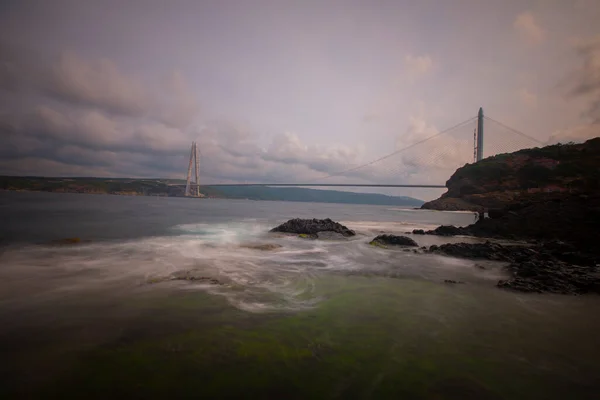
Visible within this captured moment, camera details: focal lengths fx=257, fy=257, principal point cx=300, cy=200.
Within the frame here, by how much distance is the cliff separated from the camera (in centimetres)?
4372

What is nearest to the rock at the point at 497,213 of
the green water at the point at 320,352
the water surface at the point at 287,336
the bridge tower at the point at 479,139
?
the water surface at the point at 287,336

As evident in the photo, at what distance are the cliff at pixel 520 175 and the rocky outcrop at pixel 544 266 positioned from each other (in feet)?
126

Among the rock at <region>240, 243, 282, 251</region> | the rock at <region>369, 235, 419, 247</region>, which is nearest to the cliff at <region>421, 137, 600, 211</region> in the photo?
the rock at <region>369, 235, 419, 247</region>

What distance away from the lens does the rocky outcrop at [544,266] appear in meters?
6.16

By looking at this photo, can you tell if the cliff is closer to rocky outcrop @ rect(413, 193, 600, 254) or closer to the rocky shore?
rocky outcrop @ rect(413, 193, 600, 254)

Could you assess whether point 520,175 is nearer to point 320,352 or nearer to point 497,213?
point 497,213

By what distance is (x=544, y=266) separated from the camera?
25.4 ft

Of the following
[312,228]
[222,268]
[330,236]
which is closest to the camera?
[222,268]

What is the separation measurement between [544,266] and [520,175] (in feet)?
188

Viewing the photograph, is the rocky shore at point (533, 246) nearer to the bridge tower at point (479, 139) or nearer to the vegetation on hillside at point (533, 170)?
the vegetation on hillside at point (533, 170)

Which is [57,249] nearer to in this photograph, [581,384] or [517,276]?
[581,384]

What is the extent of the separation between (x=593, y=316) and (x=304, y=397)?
18.8 feet

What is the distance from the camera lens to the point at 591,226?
1158cm

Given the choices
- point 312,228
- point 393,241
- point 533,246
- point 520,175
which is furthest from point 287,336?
point 520,175
